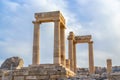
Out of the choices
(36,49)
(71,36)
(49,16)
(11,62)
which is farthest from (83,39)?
(36,49)

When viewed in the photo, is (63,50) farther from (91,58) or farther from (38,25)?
(91,58)

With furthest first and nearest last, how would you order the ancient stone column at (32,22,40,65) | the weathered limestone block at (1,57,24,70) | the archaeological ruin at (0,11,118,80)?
the weathered limestone block at (1,57,24,70), the ancient stone column at (32,22,40,65), the archaeological ruin at (0,11,118,80)

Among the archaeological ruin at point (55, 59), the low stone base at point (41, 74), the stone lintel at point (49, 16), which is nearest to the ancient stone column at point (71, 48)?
the archaeological ruin at point (55, 59)

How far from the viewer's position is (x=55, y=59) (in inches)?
975

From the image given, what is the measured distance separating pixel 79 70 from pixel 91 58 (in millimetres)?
6812

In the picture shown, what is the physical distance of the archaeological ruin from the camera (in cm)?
1936

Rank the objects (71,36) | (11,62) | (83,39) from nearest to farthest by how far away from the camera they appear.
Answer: (71,36), (11,62), (83,39)

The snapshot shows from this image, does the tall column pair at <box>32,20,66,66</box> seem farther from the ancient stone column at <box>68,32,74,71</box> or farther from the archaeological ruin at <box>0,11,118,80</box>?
the ancient stone column at <box>68,32,74,71</box>

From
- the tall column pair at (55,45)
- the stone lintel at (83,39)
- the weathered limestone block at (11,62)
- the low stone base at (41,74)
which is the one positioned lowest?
the low stone base at (41,74)

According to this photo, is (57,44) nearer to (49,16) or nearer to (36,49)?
(36,49)

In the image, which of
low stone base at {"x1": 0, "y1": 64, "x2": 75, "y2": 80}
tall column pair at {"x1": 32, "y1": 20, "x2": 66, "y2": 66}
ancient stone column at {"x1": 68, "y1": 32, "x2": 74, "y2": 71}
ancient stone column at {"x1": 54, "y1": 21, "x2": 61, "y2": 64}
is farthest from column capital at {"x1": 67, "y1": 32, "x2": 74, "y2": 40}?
low stone base at {"x1": 0, "y1": 64, "x2": 75, "y2": 80}

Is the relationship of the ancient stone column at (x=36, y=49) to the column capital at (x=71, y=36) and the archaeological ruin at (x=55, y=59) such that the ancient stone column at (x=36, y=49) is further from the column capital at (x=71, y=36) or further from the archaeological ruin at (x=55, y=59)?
the column capital at (x=71, y=36)

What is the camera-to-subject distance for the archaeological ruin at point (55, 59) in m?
19.4

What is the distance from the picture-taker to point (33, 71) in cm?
1972
